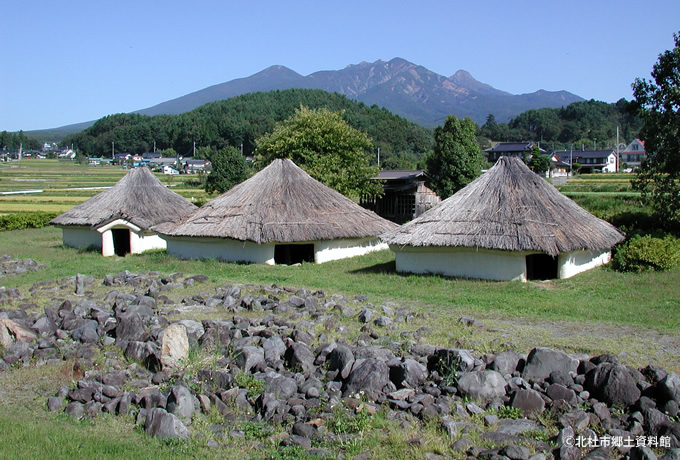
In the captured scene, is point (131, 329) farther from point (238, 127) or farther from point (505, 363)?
point (238, 127)

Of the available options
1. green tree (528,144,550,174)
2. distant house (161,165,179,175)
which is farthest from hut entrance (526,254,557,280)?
distant house (161,165,179,175)

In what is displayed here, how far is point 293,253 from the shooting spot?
24500 mm

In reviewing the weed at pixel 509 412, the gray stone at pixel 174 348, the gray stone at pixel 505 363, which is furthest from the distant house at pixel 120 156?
the weed at pixel 509 412

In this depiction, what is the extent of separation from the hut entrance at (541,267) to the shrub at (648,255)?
1.84 metres

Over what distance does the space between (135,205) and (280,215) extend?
33.0 feet

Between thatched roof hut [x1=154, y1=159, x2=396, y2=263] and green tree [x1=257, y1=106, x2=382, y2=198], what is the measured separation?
20.8ft

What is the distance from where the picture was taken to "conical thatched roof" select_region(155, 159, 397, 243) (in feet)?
73.6

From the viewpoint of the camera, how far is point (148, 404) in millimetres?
9062

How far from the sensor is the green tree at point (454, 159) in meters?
38.1

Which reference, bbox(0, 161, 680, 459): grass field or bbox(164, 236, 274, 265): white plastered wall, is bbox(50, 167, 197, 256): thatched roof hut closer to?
bbox(0, 161, 680, 459): grass field

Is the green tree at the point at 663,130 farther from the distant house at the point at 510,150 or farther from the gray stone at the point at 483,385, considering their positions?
the distant house at the point at 510,150

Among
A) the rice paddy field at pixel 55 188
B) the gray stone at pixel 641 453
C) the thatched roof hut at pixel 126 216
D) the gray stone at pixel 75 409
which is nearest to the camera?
the gray stone at pixel 641 453

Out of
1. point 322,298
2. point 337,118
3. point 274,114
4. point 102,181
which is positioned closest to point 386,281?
point 322,298

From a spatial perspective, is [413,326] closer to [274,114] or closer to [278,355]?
[278,355]
